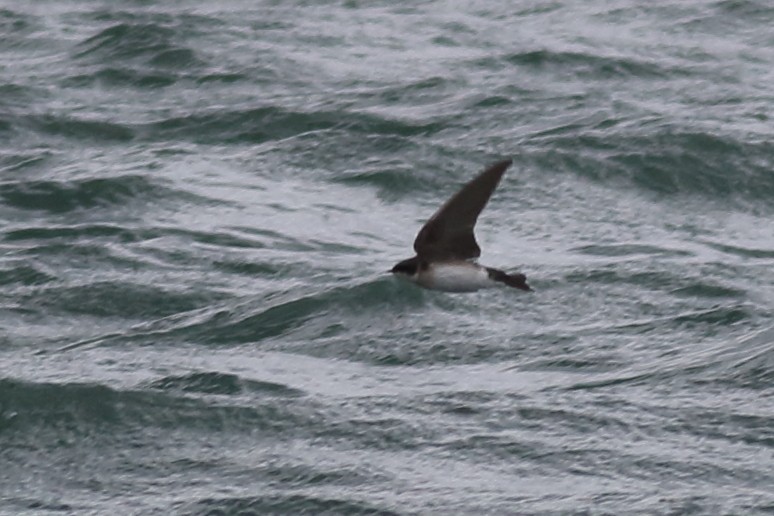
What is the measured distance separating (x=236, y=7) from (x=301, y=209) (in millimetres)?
5873

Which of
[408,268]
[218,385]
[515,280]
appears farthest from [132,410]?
[515,280]

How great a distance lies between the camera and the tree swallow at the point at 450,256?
9227mm

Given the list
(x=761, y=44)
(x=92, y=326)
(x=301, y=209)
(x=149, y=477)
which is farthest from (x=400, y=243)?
(x=761, y=44)

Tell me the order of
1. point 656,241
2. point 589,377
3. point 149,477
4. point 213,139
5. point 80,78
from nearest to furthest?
1. point 149,477
2. point 589,377
3. point 656,241
4. point 213,139
5. point 80,78

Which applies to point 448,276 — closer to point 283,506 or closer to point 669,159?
point 283,506

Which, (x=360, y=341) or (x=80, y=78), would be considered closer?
(x=360, y=341)

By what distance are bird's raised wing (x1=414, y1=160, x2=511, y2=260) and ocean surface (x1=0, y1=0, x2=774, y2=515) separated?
1.22m

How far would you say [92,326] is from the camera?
12.2 m

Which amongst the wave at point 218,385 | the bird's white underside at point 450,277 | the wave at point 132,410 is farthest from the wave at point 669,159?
the bird's white underside at point 450,277

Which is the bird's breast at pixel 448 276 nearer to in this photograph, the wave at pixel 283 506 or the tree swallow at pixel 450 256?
the tree swallow at pixel 450 256

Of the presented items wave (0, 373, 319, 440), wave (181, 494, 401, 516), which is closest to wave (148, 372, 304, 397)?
wave (0, 373, 319, 440)

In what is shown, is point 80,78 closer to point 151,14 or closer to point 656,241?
point 151,14

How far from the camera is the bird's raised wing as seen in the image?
909 cm

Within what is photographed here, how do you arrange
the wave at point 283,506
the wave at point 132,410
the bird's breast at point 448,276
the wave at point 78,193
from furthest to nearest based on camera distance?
1. the wave at point 78,193
2. the wave at point 132,410
3. the wave at point 283,506
4. the bird's breast at point 448,276
